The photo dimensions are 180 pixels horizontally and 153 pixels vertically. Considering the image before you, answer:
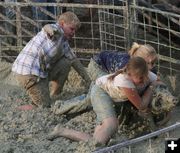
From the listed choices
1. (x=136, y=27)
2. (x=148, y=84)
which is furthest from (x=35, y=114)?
(x=136, y=27)

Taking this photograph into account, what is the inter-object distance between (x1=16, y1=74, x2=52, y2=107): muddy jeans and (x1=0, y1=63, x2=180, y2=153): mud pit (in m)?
0.17

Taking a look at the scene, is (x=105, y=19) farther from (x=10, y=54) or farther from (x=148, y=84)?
(x=148, y=84)

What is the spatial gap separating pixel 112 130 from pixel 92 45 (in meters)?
3.44

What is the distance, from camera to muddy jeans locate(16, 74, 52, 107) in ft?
22.9

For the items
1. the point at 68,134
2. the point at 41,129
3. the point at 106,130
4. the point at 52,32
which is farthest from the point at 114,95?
the point at 52,32

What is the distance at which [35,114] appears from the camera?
6.71 m

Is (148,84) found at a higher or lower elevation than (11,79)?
higher

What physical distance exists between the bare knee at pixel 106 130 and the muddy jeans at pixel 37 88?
49.1 inches

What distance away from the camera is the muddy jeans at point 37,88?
6969 mm

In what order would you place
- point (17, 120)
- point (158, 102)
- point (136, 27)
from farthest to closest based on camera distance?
point (136, 27) < point (17, 120) < point (158, 102)

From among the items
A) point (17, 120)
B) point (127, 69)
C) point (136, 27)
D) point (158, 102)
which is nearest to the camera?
point (127, 69)

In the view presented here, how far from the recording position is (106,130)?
580 centimetres

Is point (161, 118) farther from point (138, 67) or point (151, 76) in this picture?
point (138, 67)

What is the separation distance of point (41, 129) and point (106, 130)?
870 mm
